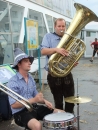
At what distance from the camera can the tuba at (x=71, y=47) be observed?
3604 mm

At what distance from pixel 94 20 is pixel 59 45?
2.41 feet

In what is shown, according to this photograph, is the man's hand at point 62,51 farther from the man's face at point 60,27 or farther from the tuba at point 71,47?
the man's face at point 60,27

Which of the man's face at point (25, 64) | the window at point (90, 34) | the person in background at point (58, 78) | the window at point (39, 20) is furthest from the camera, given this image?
the window at point (90, 34)

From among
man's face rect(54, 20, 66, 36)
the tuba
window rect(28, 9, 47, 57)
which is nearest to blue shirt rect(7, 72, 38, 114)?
the tuba

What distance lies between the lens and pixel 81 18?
12.3 ft

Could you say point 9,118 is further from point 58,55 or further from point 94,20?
point 94,20

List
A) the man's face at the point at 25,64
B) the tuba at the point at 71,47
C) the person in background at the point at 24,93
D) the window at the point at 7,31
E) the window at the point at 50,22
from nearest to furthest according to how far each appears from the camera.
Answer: the person in background at the point at 24,93, the man's face at the point at 25,64, the tuba at the point at 71,47, the window at the point at 7,31, the window at the point at 50,22

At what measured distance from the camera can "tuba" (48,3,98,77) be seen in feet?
11.8

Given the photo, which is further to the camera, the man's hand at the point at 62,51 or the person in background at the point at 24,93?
the man's hand at the point at 62,51

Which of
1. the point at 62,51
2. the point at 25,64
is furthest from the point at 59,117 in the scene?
the point at 62,51

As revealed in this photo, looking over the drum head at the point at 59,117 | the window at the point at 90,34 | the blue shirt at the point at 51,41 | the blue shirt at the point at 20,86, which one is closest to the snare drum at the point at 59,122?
the drum head at the point at 59,117

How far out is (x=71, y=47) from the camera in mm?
3666

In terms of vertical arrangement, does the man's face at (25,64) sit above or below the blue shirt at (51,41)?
below

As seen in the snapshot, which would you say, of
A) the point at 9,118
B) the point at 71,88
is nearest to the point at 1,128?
the point at 9,118
